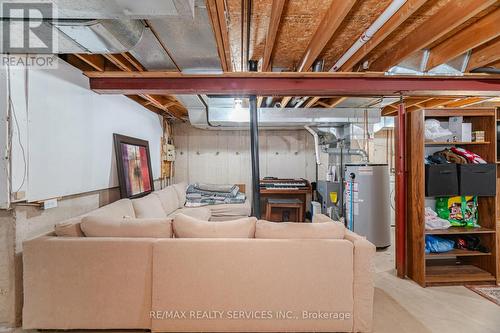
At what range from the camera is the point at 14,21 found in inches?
63.2

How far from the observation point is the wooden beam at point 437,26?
66.1 inches

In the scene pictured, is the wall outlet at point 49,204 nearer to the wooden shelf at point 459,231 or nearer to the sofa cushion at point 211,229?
the sofa cushion at point 211,229

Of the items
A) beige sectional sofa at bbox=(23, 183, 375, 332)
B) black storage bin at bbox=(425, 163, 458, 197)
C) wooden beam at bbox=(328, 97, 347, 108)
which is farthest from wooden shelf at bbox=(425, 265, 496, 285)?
wooden beam at bbox=(328, 97, 347, 108)

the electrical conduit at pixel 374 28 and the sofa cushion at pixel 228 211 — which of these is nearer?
the electrical conduit at pixel 374 28

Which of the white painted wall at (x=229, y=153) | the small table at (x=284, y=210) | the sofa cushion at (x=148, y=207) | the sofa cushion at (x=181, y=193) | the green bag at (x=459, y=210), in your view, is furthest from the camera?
the white painted wall at (x=229, y=153)

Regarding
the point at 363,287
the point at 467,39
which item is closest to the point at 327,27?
the point at 467,39

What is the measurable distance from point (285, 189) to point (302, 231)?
10.6 feet

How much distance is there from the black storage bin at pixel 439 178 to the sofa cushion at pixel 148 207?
319 centimetres

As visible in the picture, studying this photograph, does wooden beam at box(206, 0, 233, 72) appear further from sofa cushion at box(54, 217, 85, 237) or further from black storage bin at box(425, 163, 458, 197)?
black storage bin at box(425, 163, 458, 197)

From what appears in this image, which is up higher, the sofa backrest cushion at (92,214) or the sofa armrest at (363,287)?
the sofa backrest cushion at (92,214)

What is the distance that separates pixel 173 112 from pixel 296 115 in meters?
2.28

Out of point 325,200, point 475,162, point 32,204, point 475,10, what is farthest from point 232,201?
point 475,10

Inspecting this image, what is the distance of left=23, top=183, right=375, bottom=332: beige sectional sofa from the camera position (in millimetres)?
1940

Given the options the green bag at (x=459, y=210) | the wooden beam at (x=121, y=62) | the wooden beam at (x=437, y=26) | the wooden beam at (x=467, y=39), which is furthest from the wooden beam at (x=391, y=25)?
the wooden beam at (x=121, y=62)
